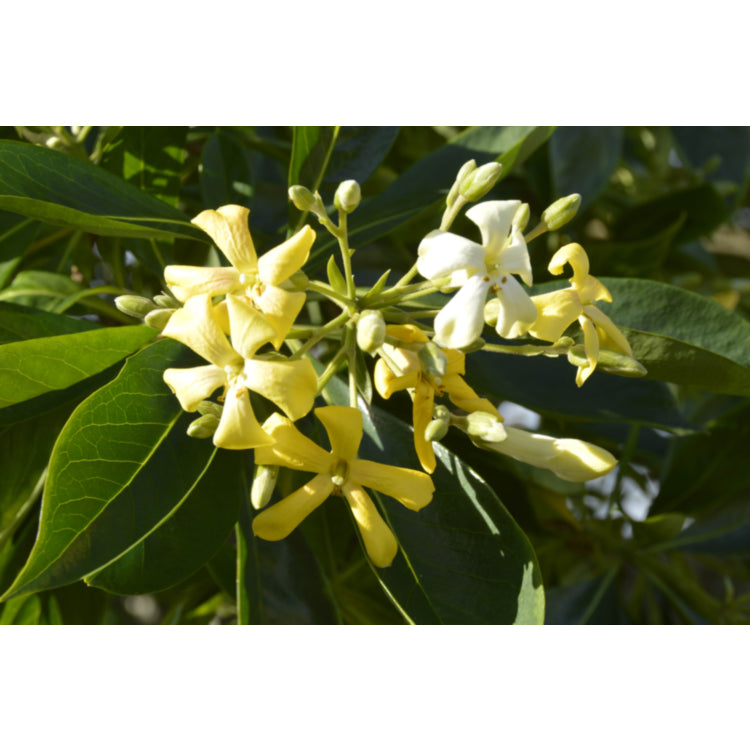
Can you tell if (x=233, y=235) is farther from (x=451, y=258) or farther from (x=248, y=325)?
(x=451, y=258)

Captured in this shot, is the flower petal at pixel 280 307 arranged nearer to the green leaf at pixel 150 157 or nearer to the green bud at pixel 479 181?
the green bud at pixel 479 181

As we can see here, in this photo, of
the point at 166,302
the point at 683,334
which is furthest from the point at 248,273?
the point at 683,334

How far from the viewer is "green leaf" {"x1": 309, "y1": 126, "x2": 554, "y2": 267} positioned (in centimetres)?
152

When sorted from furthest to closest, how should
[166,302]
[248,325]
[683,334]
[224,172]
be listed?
[224,172]
[683,334]
[166,302]
[248,325]

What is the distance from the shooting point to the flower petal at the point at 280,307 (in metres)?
0.98

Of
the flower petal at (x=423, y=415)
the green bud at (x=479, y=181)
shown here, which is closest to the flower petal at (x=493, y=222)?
the green bud at (x=479, y=181)

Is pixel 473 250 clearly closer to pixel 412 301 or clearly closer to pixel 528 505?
pixel 412 301

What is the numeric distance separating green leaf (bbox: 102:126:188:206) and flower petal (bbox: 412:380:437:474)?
2.72 ft

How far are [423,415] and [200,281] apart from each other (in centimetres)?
37

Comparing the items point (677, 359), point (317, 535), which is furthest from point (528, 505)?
point (677, 359)

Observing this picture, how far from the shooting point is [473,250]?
1006 mm

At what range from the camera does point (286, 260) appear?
101 cm

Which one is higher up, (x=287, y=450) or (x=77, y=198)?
(x=77, y=198)

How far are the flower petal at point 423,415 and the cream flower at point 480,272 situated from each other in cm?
10
